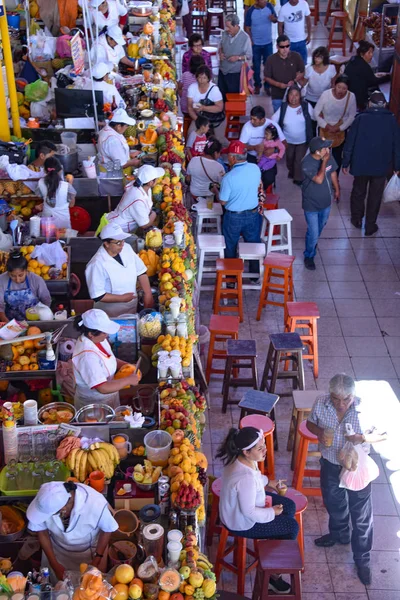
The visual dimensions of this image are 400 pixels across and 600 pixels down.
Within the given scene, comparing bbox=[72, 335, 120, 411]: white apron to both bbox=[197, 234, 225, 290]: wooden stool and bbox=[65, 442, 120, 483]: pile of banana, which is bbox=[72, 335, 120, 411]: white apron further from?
bbox=[197, 234, 225, 290]: wooden stool

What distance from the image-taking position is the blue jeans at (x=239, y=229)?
29.5 feet

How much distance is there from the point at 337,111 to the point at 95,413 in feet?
22.2

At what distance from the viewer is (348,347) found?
27.3 ft

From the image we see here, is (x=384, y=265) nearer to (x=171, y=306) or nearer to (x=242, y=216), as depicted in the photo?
(x=242, y=216)

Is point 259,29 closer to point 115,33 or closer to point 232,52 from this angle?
point 232,52

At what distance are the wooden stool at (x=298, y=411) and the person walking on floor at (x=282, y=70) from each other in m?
6.36

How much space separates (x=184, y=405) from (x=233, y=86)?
8.47 m

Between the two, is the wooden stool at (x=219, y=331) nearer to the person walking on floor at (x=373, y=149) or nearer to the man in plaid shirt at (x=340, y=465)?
the man in plaid shirt at (x=340, y=465)

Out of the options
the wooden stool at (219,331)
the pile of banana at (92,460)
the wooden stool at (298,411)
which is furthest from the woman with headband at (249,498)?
the wooden stool at (219,331)

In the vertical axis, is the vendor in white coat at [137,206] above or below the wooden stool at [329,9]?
below

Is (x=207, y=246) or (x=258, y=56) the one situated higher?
(x=258, y=56)

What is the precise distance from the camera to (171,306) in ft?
20.8

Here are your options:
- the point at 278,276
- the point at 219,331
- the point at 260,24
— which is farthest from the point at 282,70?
the point at 219,331

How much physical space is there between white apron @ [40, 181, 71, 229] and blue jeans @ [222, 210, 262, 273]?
1870 mm
